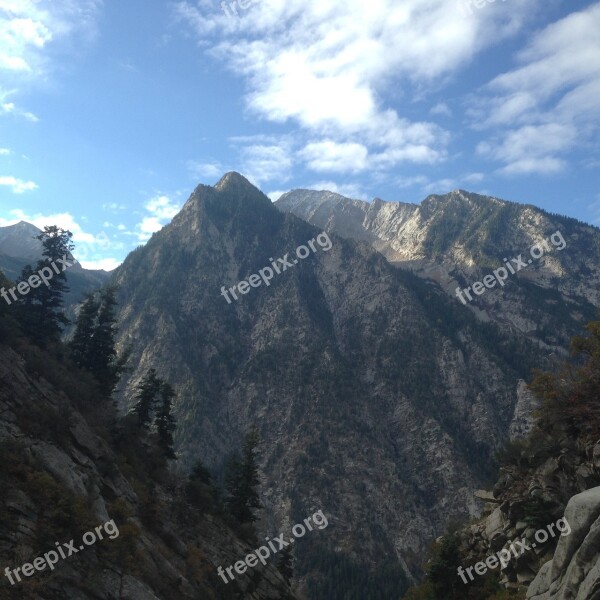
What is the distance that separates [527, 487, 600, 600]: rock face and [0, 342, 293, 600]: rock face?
20293 millimetres

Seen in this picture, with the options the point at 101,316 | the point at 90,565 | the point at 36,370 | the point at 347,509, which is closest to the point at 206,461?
the point at 347,509

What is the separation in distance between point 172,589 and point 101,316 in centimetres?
3568

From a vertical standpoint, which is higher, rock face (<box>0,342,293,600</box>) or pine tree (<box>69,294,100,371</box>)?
pine tree (<box>69,294,100,371</box>)

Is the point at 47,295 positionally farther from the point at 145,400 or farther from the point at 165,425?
the point at 165,425

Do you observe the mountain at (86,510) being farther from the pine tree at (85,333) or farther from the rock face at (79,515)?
the pine tree at (85,333)

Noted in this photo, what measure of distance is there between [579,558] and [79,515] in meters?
23.0

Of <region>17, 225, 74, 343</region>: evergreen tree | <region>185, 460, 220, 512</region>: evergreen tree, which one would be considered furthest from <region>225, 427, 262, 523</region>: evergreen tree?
<region>17, 225, 74, 343</region>: evergreen tree

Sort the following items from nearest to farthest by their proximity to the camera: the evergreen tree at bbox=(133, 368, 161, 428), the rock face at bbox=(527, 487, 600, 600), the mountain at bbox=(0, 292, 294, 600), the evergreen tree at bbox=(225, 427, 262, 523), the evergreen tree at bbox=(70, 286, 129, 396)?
1. the rock face at bbox=(527, 487, 600, 600)
2. the mountain at bbox=(0, 292, 294, 600)
3. the evergreen tree at bbox=(133, 368, 161, 428)
4. the evergreen tree at bbox=(70, 286, 129, 396)
5. the evergreen tree at bbox=(225, 427, 262, 523)

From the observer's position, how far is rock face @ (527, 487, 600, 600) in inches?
749

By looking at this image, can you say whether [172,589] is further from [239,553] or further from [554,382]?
[554,382]

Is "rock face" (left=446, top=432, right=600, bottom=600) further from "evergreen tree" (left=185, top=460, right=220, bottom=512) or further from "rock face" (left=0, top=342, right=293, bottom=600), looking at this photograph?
"evergreen tree" (left=185, top=460, right=220, bottom=512)

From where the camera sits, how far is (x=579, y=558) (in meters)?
20.1

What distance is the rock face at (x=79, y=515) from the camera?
80.1ft

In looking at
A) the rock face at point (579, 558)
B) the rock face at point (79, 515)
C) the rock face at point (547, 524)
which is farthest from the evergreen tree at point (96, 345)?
the rock face at point (579, 558)
